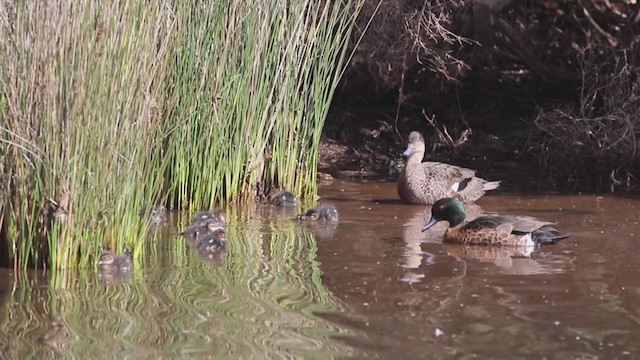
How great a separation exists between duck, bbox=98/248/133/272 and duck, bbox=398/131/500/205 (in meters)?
3.94

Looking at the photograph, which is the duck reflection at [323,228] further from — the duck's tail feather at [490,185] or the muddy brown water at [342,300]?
the duck's tail feather at [490,185]

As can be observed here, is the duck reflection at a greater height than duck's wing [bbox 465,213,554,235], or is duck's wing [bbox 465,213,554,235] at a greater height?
duck's wing [bbox 465,213,554,235]

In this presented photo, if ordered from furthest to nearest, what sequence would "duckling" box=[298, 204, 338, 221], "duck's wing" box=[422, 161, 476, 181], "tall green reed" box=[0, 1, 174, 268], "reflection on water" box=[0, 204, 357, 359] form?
1. "duck's wing" box=[422, 161, 476, 181]
2. "duckling" box=[298, 204, 338, 221]
3. "tall green reed" box=[0, 1, 174, 268]
4. "reflection on water" box=[0, 204, 357, 359]

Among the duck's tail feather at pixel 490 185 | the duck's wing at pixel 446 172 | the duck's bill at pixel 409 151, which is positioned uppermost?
the duck's bill at pixel 409 151

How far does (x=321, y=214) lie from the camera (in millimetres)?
9469

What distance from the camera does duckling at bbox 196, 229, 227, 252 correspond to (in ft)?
27.4

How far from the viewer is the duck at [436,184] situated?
10.8 meters

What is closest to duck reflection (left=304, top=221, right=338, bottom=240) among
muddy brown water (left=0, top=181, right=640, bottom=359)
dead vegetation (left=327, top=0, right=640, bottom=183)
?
muddy brown water (left=0, top=181, right=640, bottom=359)

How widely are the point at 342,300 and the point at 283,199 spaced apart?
3.15 metres

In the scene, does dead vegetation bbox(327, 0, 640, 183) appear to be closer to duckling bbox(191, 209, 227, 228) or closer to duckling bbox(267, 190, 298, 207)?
duckling bbox(267, 190, 298, 207)

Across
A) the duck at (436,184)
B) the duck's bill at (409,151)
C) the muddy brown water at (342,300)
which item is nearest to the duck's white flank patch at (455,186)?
the duck at (436,184)

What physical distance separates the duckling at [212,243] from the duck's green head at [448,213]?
164cm

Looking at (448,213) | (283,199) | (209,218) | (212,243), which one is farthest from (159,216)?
(448,213)

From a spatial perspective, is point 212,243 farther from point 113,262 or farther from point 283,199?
point 283,199
